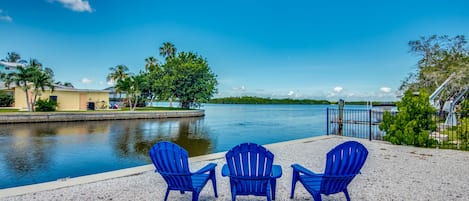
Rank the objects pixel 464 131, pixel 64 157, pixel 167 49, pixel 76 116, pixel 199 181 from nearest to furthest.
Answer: pixel 199 181 < pixel 464 131 < pixel 64 157 < pixel 76 116 < pixel 167 49

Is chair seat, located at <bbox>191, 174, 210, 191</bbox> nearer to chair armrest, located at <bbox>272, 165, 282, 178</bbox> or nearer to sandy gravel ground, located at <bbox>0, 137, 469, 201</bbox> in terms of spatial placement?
sandy gravel ground, located at <bbox>0, 137, 469, 201</bbox>

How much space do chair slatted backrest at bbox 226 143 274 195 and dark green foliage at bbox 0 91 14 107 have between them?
114ft

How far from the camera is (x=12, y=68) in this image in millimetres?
49188

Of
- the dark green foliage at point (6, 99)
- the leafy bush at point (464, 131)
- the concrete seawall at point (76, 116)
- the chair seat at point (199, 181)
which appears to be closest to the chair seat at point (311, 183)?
the chair seat at point (199, 181)

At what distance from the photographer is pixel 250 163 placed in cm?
263

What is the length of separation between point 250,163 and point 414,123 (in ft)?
23.2

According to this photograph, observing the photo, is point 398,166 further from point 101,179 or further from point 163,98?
point 163,98

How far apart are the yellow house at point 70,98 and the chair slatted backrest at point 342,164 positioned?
98.3 feet

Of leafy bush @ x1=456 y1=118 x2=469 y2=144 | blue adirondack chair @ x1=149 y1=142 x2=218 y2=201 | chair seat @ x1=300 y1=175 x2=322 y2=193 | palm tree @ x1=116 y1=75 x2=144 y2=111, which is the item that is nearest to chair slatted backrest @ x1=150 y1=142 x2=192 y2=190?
blue adirondack chair @ x1=149 y1=142 x2=218 y2=201

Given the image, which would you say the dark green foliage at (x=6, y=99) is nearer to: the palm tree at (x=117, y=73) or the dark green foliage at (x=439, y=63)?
the palm tree at (x=117, y=73)

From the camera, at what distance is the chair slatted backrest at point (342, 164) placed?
8.89 ft

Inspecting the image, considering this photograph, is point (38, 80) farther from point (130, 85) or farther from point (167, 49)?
point (167, 49)

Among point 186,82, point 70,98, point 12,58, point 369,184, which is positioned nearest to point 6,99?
point 70,98

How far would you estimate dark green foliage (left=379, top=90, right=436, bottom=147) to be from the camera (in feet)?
24.4
